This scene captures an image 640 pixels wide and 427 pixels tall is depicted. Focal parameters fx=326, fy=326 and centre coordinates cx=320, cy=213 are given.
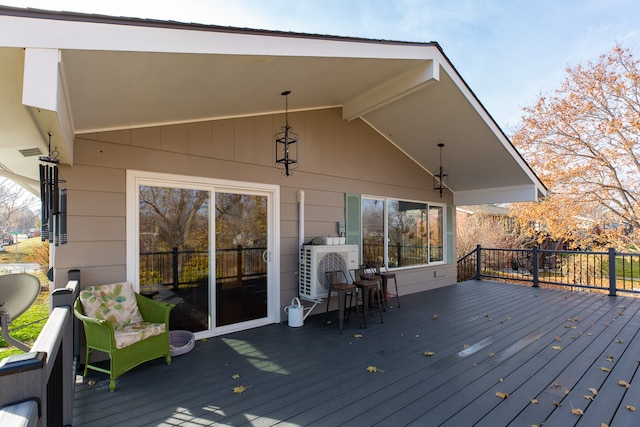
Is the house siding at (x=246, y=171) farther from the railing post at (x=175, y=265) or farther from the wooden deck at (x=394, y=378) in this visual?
the wooden deck at (x=394, y=378)

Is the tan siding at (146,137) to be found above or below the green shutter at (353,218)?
above

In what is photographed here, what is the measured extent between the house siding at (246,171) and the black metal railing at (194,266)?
0.95 ft

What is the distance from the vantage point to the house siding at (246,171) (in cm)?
323

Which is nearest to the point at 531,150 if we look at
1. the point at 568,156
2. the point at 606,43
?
the point at 568,156

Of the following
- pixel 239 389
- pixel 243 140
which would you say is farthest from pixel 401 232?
pixel 239 389

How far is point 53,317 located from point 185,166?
2.34m

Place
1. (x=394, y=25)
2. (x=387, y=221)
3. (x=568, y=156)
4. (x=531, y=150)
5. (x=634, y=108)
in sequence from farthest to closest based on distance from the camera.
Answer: (x=531, y=150), (x=568, y=156), (x=634, y=108), (x=394, y=25), (x=387, y=221)

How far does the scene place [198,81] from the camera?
2.84 metres

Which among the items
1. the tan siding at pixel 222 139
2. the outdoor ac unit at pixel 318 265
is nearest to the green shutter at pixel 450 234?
the outdoor ac unit at pixel 318 265

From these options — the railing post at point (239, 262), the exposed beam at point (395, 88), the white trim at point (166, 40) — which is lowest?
the railing post at point (239, 262)

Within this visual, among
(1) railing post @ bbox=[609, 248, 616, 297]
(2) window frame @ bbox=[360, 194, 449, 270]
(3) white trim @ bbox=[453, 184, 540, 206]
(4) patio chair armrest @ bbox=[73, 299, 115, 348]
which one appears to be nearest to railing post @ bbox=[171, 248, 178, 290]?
(4) patio chair armrest @ bbox=[73, 299, 115, 348]

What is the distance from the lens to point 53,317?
1.83 m

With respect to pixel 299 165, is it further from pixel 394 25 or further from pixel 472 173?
pixel 394 25

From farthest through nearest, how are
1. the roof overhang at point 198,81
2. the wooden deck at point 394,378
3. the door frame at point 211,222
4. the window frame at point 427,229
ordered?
the window frame at point 427,229 < the door frame at point 211,222 < the wooden deck at point 394,378 < the roof overhang at point 198,81
